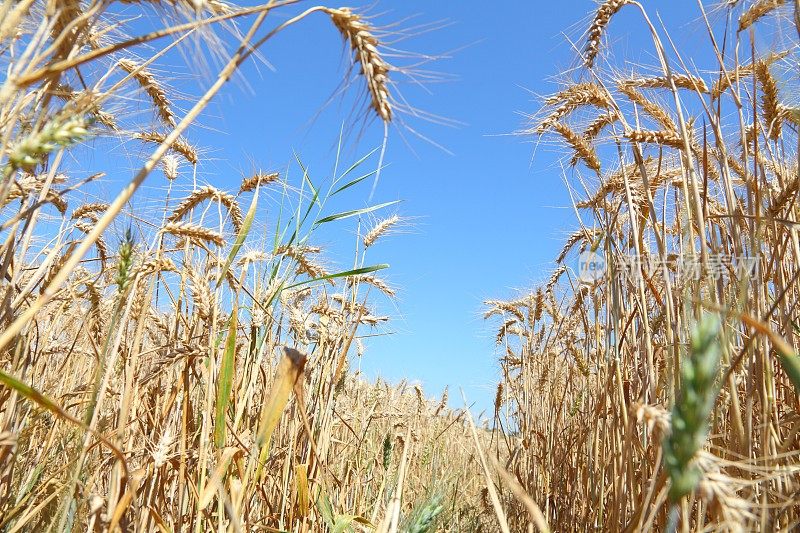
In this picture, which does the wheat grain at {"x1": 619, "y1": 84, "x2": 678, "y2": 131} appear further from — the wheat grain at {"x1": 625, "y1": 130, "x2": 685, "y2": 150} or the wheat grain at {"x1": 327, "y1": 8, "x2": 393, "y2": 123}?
the wheat grain at {"x1": 327, "y1": 8, "x2": 393, "y2": 123}

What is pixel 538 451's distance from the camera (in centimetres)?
336

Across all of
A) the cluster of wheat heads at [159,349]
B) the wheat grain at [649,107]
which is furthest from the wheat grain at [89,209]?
the wheat grain at [649,107]

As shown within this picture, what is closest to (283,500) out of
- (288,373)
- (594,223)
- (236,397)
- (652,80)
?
(236,397)

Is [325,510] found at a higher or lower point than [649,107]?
lower

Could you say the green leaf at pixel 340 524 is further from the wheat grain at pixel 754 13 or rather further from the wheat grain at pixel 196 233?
the wheat grain at pixel 754 13

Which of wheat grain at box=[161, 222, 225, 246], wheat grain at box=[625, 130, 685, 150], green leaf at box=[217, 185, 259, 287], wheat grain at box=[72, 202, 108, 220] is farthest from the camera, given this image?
wheat grain at box=[72, 202, 108, 220]

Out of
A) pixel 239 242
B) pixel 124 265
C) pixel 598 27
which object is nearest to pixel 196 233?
pixel 239 242

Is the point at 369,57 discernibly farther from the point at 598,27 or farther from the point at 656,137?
the point at 598,27

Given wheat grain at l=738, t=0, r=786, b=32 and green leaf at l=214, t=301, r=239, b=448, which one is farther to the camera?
wheat grain at l=738, t=0, r=786, b=32

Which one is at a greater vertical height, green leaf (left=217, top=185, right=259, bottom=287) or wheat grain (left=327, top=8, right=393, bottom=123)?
wheat grain (left=327, top=8, right=393, bottom=123)

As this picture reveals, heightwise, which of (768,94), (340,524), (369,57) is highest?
(768,94)

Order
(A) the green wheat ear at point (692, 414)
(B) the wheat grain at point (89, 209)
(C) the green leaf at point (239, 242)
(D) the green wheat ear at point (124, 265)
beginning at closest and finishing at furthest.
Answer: (A) the green wheat ear at point (692, 414) < (D) the green wheat ear at point (124, 265) < (C) the green leaf at point (239, 242) < (B) the wheat grain at point (89, 209)

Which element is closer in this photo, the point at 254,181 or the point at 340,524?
the point at 340,524

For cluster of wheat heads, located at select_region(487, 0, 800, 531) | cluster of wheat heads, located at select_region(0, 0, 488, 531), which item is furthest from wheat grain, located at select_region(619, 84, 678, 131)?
cluster of wheat heads, located at select_region(0, 0, 488, 531)
